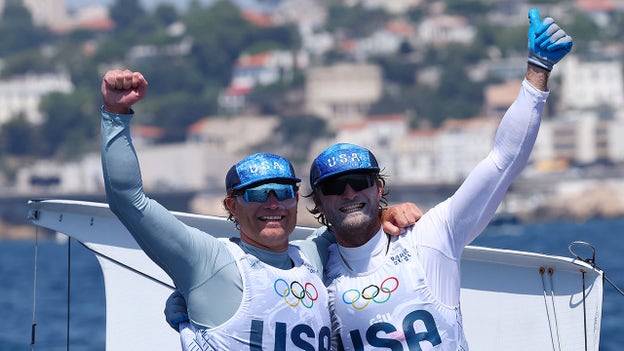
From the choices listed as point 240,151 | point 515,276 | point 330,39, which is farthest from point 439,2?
point 515,276

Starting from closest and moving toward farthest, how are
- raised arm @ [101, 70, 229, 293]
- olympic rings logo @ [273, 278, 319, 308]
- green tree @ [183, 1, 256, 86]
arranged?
raised arm @ [101, 70, 229, 293], olympic rings logo @ [273, 278, 319, 308], green tree @ [183, 1, 256, 86]

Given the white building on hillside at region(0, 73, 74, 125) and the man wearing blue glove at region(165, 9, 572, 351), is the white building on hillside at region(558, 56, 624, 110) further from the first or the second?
the man wearing blue glove at region(165, 9, 572, 351)

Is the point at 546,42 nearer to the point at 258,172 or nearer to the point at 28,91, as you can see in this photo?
the point at 258,172

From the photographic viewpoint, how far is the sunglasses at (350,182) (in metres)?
6.22

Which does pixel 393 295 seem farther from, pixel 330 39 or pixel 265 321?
pixel 330 39

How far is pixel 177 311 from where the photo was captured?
609 cm

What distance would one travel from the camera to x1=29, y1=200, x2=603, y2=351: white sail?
779 cm

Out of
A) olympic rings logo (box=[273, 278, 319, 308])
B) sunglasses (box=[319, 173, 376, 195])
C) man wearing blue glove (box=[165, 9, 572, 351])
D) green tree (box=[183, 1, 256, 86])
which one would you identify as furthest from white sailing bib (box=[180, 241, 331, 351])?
green tree (box=[183, 1, 256, 86])

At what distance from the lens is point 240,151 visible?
424ft

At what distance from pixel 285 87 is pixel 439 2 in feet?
138

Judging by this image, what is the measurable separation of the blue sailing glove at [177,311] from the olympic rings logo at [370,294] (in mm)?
621

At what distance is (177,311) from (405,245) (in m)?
0.94

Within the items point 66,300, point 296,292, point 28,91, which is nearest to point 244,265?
point 296,292

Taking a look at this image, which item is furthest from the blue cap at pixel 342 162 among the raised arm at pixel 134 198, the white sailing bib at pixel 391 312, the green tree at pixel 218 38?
the green tree at pixel 218 38
